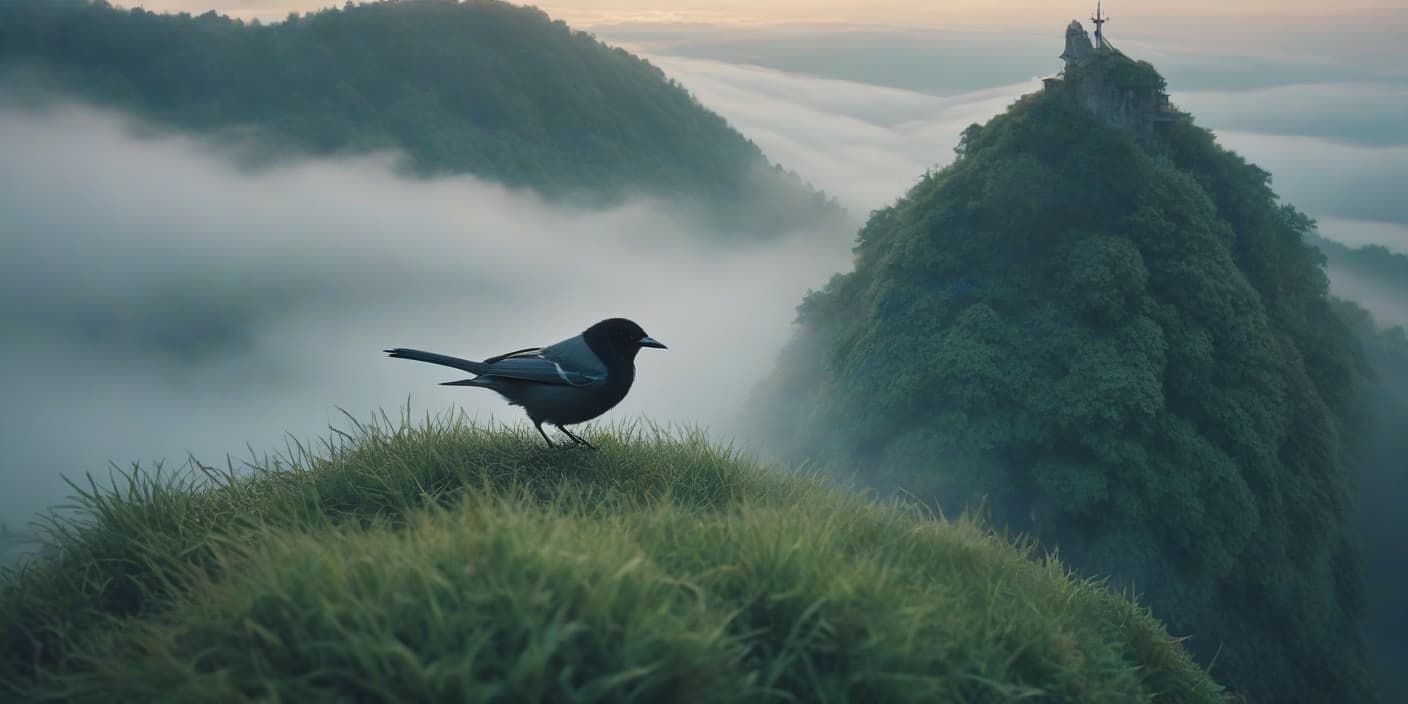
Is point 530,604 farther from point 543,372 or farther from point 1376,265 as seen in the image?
point 1376,265

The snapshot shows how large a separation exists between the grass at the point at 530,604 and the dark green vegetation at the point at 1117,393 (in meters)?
14.8

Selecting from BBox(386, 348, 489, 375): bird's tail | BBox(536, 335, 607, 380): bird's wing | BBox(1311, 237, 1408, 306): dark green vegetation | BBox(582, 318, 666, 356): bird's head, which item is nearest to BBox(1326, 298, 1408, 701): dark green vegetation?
BBox(1311, 237, 1408, 306): dark green vegetation

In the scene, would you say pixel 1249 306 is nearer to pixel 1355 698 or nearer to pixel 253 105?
pixel 1355 698

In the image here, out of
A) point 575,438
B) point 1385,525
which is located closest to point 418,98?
point 1385,525

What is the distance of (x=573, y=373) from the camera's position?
21.5 ft

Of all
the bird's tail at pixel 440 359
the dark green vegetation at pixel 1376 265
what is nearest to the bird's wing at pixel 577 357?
the bird's tail at pixel 440 359

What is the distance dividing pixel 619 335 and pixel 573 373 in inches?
17.4

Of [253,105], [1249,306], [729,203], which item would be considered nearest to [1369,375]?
[1249,306]

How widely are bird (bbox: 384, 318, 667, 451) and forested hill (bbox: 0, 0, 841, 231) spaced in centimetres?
10050

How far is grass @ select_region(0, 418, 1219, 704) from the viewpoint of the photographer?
3604 millimetres

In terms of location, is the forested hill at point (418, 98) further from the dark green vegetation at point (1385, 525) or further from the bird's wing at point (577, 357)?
the bird's wing at point (577, 357)

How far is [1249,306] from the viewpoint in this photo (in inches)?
930

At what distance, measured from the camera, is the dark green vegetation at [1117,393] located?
21.1 metres

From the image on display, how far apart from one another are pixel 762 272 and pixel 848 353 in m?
75.2
